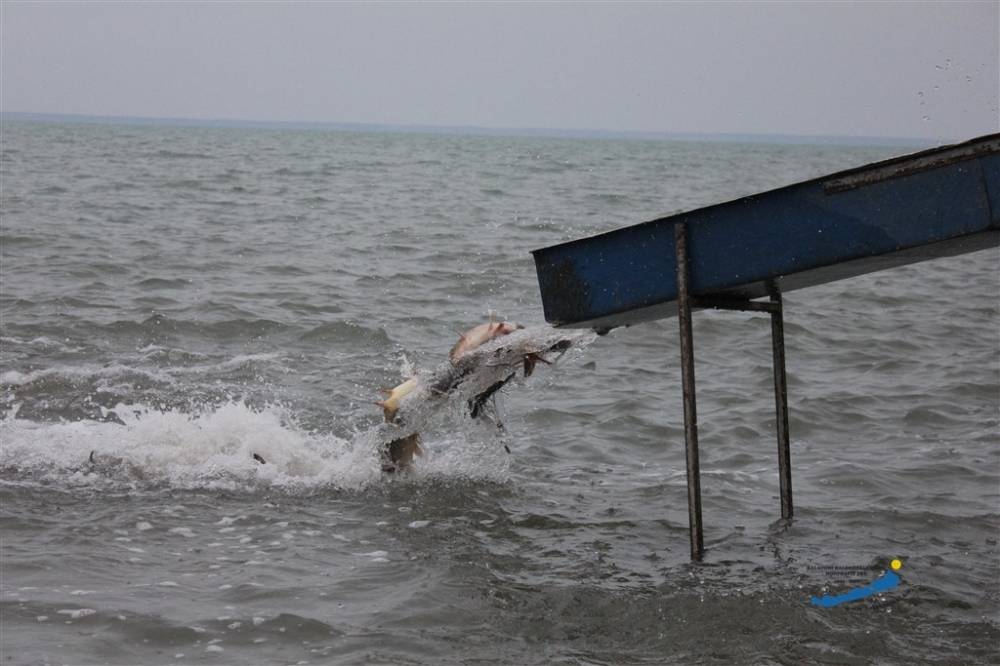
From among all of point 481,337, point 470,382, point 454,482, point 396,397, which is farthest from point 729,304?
point 454,482

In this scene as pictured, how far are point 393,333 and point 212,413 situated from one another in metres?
3.62

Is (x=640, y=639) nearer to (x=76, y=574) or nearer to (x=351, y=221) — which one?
(x=76, y=574)

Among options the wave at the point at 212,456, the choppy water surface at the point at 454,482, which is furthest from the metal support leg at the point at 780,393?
the wave at the point at 212,456

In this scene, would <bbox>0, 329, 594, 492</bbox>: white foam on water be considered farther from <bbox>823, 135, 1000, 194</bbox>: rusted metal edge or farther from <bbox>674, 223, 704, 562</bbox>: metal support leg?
<bbox>823, 135, 1000, 194</bbox>: rusted metal edge

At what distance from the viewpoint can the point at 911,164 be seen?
4.69 metres

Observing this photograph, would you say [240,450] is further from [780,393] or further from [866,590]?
[866,590]

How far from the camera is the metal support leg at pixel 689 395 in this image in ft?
16.7

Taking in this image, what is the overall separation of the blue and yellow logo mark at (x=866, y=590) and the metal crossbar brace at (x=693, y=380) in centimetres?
63

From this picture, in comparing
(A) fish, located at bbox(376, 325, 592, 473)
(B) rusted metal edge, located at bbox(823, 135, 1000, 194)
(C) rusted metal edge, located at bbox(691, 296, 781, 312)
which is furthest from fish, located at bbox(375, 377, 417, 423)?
(B) rusted metal edge, located at bbox(823, 135, 1000, 194)

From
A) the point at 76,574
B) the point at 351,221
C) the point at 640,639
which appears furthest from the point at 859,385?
the point at 351,221

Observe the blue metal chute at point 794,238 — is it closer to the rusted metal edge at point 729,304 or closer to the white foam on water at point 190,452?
the rusted metal edge at point 729,304

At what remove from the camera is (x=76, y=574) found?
17.1ft

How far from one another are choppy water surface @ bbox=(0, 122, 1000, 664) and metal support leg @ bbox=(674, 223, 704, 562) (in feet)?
0.63

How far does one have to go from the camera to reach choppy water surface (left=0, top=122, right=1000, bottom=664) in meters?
4.79
